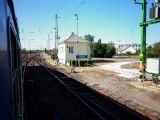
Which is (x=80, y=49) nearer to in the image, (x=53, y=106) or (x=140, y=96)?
(x=140, y=96)

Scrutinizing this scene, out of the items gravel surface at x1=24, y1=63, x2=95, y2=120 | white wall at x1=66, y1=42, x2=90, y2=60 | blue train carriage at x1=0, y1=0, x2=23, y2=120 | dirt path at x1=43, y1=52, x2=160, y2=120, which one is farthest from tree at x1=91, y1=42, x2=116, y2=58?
blue train carriage at x1=0, y1=0, x2=23, y2=120

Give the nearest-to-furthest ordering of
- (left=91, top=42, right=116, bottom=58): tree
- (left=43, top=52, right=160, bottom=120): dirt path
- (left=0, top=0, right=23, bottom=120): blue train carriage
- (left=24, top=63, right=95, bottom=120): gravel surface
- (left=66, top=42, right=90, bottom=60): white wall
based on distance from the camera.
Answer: (left=0, top=0, right=23, bottom=120): blue train carriage → (left=24, top=63, right=95, bottom=120): gravel surface → (left=43, top=52, right=160, bottom=120): dirt path → (left=66, top=42, right=90, bottom=60): white wall → (left=91, top=42, right=116, bottom=58): tree

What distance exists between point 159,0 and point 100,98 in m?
8.95

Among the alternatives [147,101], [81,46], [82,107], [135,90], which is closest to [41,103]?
[82,107]

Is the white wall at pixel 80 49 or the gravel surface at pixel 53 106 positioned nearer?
the gravel surface at pixel 53 106

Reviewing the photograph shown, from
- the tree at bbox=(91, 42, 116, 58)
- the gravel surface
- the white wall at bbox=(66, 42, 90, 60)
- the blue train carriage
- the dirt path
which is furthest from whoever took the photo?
the tree at bbox=(91, 42, 116, 58)

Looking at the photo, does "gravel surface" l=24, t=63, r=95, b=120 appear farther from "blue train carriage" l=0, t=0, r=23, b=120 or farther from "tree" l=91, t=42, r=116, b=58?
"tree" l=91, t=42, r=116, b=58

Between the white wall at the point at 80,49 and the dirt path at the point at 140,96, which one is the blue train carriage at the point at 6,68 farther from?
the white wall at the point at 80,49

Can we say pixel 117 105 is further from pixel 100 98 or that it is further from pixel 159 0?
pixel 159 0

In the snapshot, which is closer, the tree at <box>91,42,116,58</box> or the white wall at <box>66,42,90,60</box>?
the white wall at <box>66,42,90,60</box>

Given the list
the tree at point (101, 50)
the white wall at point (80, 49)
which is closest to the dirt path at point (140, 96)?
the white wall at point (80, 49)

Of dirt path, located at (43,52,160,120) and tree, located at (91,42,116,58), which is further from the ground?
tree, located at (91,42,116,58)

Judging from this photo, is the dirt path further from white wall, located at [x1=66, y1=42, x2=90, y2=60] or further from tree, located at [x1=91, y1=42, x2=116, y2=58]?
tree, located at [x1=91, y1=42, x2=116, y2=58]

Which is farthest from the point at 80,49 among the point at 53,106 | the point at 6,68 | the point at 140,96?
the point at 6,68
